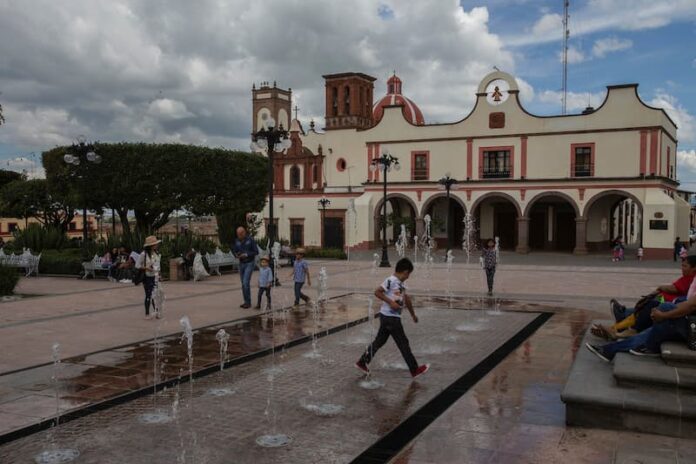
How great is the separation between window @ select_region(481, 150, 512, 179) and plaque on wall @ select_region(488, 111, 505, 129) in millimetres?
1413

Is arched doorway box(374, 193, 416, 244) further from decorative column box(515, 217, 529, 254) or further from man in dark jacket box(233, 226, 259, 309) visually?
man in dark jacket box(233, 226, 259, 309)

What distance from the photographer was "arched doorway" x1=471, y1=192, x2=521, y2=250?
3681 centimetres

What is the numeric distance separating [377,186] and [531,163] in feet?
30.0

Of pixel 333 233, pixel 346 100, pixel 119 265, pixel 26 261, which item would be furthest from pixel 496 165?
pixel 26 261

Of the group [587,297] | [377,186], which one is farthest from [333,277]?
[377,186]

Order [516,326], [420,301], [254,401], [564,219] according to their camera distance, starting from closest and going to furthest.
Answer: [254,401] → [516,326] → [420,301] → [564,219]

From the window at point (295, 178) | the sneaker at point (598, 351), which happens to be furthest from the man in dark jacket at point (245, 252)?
the window at point (295, 178)

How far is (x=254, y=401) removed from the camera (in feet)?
19.6

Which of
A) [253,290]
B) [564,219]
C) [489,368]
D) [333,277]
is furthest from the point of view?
[564,219]

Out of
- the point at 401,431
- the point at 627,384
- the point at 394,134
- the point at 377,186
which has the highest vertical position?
the point at 394,134

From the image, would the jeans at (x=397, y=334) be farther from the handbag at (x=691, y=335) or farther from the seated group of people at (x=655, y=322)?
the handbag at (x=691, y=335)

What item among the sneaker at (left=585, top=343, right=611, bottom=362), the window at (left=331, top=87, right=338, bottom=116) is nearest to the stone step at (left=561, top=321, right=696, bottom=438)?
the sneaker at (left=585, top=343, right=611, bottom=362)

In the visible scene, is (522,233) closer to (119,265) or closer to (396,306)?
(119,265)

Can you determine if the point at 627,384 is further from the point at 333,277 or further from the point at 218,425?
the point at 333,277
